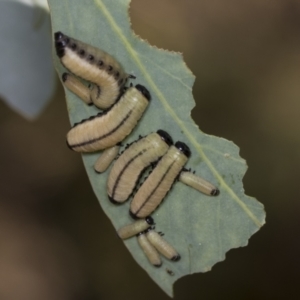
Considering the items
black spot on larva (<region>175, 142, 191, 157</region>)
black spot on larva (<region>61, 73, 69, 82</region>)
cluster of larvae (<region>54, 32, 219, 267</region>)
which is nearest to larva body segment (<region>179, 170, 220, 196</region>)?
cluster of larvae (<region>54, 32, 219, 267</region>)

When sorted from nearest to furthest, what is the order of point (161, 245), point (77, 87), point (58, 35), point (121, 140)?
1. point (58, 35)
2. point (77, 87)
3. point (121, 140)
4. point (161, 245)

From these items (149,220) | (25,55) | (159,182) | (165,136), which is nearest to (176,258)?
(149,220)

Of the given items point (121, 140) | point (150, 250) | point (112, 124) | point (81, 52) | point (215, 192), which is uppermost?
point (81, 52)

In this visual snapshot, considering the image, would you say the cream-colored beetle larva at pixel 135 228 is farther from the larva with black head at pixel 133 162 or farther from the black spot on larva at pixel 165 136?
the black spot on larva at pixel 165 136

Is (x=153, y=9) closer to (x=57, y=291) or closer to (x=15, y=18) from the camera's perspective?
(x=15, y=18)

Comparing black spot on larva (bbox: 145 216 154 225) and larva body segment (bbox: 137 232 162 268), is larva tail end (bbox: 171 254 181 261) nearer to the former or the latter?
larva body segment (bbox: 137 232 162 268)

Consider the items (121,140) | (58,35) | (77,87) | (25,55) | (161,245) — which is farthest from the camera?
(25,55)

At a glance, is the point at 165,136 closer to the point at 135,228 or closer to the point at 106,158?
the point at 106,158
